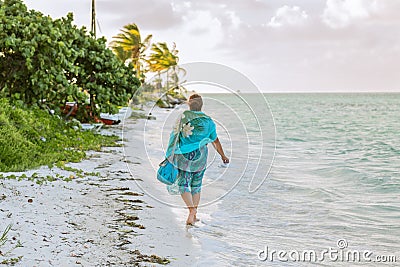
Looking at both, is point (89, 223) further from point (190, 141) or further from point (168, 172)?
point (190, 141)

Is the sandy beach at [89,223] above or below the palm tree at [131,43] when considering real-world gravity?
below

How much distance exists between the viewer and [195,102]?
5625 mm

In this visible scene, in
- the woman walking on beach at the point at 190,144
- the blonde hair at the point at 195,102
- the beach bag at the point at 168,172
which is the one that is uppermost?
the blonde hair at the point at 195,102

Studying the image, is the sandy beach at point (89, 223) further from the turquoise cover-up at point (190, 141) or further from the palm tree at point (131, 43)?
the palm tree at point (131, 43)

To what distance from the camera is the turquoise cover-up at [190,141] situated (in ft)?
18.1

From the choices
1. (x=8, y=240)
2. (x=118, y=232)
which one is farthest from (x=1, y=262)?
(x=118, y=232)

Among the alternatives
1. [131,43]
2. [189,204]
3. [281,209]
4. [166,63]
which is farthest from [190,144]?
[131,43]

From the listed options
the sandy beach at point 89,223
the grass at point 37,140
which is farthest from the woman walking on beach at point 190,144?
the grass at point 37,140

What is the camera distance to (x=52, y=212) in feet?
17.7

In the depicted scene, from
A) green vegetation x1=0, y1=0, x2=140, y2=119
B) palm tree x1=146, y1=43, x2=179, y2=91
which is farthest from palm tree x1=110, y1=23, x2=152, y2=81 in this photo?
green vegetation x1=0, y1=0, x2=140, y2=119

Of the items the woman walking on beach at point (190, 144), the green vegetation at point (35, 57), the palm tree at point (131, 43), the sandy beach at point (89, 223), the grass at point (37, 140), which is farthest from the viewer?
the palm tree at point (131, 43)

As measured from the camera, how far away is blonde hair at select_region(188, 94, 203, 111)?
563cm

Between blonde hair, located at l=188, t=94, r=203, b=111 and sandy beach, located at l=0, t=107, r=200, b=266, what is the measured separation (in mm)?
1415

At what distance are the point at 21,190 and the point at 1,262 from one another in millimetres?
2086
